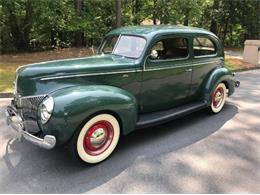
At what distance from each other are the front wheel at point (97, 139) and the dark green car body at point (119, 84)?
11cm

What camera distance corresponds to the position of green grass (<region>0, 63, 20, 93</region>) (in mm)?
6672

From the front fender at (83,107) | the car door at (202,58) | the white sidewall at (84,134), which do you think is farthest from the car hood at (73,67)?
the car door at (202,58)

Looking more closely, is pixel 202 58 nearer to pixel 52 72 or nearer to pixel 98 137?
pixel 98 137

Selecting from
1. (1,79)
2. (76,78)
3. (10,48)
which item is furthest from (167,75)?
(10,48)

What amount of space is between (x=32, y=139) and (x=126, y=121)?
1.22 m

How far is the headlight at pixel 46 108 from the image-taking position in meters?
3.14

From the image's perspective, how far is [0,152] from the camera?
12.4 ft

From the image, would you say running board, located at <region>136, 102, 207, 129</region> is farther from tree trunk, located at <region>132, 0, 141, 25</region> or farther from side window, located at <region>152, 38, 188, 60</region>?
tree trunk, located at <region>132, 0, 141, 25</region>

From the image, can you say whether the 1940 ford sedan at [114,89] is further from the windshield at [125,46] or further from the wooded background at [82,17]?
the wooded background at [82,17]

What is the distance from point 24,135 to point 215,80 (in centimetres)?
358

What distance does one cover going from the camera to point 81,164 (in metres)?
3.48

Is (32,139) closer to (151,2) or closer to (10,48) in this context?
(10,48)

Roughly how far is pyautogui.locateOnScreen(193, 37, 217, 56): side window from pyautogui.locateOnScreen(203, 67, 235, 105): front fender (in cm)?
40

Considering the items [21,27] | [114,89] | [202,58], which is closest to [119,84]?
[114,89]
